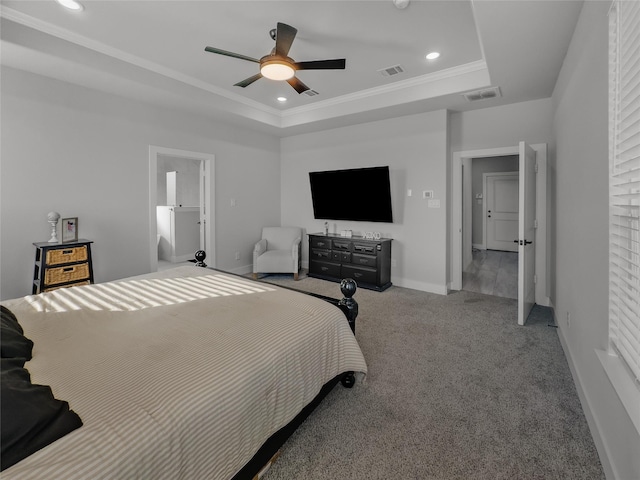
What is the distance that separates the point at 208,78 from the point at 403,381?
406 cm

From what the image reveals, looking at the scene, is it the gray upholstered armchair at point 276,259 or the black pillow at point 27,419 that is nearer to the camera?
the black pillow at point 27,419

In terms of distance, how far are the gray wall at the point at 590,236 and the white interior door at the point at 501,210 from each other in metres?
5.93

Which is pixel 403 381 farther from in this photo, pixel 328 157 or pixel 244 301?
pixel 328 157

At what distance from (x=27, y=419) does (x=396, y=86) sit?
14.9ft

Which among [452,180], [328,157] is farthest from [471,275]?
[328,157]

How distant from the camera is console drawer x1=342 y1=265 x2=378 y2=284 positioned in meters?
4.75

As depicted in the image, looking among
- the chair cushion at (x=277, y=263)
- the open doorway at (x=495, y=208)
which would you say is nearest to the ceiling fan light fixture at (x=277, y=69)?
the chair cushion at (x=277, y=263)

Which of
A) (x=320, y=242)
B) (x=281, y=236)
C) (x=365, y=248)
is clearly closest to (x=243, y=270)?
(x=281, y=236)

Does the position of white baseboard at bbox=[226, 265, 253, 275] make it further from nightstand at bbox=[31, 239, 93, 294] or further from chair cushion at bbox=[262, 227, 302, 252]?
nightstand at bbox=[31, 239, 93, 294]

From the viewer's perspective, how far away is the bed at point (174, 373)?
902 mm

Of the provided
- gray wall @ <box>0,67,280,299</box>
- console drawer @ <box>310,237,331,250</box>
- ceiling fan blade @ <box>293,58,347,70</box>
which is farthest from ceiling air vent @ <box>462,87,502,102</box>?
gray wall @ <box>0,67,280,299</box>

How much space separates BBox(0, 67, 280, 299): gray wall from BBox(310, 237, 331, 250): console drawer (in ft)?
5.08

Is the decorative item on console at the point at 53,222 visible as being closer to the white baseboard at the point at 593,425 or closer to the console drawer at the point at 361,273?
the console drawer at the point at 361,273

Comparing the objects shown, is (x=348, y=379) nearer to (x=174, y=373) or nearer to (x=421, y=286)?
(x=174, y=373)
